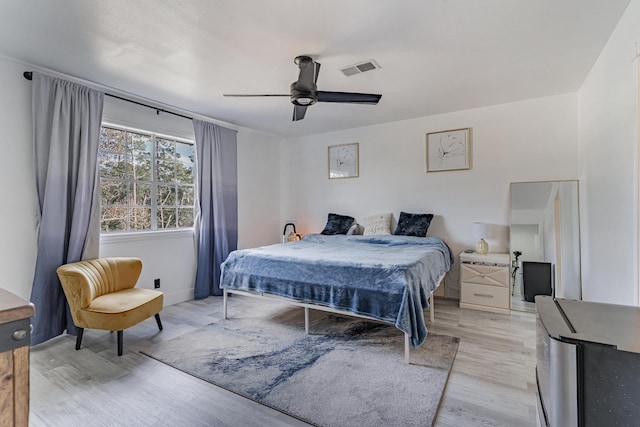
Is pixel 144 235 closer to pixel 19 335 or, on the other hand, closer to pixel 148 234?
pixel 148 234

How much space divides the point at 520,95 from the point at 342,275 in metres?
3.06

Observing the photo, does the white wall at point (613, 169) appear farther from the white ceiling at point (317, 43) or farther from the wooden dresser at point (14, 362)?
the wooden dresser at point (14, 362)

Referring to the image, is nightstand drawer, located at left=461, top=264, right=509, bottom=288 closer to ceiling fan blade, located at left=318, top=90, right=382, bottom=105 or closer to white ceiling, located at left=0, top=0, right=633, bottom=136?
white ceiling, located at left=0, top=0, right=633, bottom=136

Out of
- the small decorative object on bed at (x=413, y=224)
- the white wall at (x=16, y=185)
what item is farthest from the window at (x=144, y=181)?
the small decorative object on bed at (x=413, y=224)

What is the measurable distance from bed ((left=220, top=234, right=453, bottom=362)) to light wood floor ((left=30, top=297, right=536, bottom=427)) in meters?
0.45

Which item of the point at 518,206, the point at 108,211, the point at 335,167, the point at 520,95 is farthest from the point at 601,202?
the point at 108,211

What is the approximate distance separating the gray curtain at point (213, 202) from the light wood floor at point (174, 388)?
49.6 inches

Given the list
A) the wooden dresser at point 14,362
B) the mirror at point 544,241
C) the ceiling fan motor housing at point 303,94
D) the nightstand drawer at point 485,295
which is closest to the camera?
the wooden dresser at point 14,362

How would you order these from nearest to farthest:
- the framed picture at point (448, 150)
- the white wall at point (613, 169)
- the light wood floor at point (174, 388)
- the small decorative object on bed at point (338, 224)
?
1. the light wood floor at point (174, 388)
2. the white wall at point (613, 169)
3. the framed picture at point (448, 150)
4. the small decorative object on bed at point (338, 224)

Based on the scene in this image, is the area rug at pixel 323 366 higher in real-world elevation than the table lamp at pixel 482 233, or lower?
lower

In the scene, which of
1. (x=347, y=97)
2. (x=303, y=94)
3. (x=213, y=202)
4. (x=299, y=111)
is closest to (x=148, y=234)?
(x=213, y=202)

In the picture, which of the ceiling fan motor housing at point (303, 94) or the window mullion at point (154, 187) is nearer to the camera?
the ceiling fan motor housing at point (303, 94)

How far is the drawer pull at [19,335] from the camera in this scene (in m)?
0.82

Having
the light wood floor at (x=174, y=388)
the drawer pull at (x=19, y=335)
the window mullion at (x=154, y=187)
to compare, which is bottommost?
the light wood floor at (x=174, y=388)
